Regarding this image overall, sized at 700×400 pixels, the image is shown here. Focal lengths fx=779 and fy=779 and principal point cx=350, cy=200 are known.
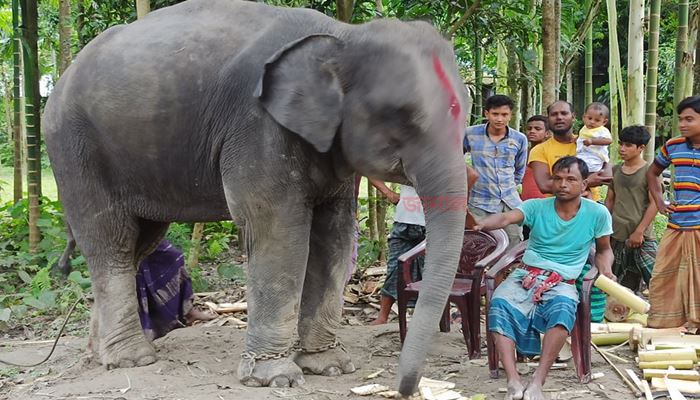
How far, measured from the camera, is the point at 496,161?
590 cm

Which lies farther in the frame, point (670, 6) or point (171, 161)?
point (670, 6)

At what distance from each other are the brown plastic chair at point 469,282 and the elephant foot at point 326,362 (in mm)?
603

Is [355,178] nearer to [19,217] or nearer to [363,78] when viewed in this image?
[363,78]

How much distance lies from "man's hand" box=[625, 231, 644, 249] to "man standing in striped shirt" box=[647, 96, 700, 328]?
19.5 inches

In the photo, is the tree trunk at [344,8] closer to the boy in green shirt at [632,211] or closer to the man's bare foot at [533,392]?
the boy in green shirt at [632,211]

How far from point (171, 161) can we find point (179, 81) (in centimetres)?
48

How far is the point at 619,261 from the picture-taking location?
20.5 feet

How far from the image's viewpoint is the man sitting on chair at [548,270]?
4172 mm

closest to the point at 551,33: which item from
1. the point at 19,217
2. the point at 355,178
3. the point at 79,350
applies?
the point at 355,178

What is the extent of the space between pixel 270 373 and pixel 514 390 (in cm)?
133

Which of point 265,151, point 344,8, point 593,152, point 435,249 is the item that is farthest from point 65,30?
point 435,249

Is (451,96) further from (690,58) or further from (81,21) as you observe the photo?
(690,58)

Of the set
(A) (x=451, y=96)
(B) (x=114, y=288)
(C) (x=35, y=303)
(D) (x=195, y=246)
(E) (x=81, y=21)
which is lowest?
(C) (x=35, y=303)

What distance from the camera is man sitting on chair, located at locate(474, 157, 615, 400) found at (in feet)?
13.7
